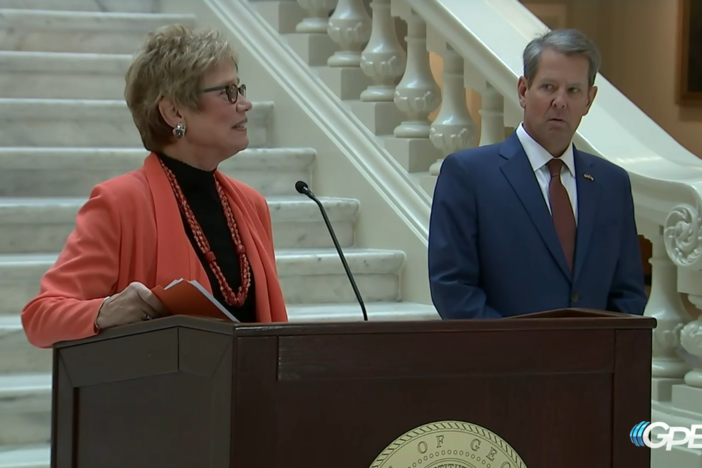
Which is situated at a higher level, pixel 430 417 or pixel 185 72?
pixel 185 72

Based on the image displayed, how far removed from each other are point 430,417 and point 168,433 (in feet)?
1.29

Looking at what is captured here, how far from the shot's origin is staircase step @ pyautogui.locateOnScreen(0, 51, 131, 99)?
449 cm

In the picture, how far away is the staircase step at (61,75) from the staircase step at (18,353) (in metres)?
1.50

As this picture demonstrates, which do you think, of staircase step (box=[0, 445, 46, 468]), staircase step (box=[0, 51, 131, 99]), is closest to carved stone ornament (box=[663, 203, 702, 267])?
staircase step (box=[0, 445, 46, 468])

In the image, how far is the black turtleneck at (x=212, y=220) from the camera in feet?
7.06

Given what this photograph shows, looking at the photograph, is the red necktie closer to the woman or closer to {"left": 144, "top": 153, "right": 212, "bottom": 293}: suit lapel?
the woman

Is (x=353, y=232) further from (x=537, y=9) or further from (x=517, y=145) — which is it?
(x=537, y=9)

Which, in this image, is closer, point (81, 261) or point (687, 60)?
point (81, 261)

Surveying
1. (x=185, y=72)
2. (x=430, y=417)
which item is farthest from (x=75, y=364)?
(x=430, y=417)

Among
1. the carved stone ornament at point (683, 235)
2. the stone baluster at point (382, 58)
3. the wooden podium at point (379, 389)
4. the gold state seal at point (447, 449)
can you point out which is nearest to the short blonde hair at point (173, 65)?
the wooden podium at point (379, 389)

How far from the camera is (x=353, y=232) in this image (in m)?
4.16

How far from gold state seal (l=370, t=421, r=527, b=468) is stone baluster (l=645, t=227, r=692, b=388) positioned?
1647mm

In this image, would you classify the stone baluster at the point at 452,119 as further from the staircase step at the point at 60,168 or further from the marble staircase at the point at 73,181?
the staircase step at the point at 60,168

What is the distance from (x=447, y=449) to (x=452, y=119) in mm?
2487
